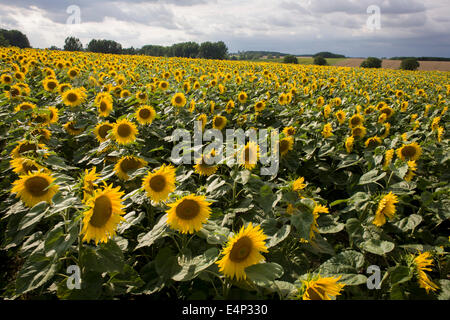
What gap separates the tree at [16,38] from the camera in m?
41.1

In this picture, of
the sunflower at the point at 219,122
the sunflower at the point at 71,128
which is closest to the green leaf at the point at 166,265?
the sunflower at the point at 219,122

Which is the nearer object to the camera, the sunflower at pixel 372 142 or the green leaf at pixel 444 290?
the green leaf at pixel 444 290

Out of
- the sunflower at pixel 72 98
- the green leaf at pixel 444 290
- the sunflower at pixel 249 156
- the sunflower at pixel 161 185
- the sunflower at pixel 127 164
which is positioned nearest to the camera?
the green leaf at pixel 444 290

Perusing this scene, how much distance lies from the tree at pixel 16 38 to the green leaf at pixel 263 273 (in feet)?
177

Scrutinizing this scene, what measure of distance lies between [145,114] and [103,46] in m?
44.6

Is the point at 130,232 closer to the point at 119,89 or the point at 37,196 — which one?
the point at 37,196

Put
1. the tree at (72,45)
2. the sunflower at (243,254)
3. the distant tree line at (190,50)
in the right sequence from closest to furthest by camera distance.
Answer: the sunflower at (243,254) < the tree at (72,45) < the distant tree line at (190,50)

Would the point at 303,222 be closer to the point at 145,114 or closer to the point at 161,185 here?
the point at 161,185

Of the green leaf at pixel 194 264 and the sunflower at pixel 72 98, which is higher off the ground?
the sunflower at pixel 72 98

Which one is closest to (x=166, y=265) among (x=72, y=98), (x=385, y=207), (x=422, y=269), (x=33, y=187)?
(x=33, y=187)

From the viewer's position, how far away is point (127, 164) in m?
2.88

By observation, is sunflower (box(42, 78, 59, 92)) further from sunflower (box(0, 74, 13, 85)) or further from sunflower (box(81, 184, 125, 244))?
sunflower (box(81, 184, 125, 244))

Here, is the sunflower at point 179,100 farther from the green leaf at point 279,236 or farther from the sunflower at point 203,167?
the green leaf at point 279,236
